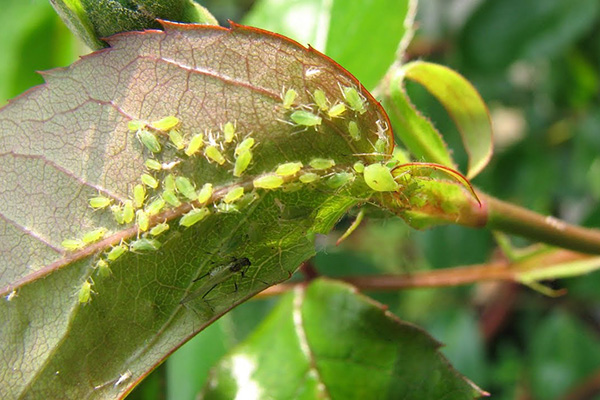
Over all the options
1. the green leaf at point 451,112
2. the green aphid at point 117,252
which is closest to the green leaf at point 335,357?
the green leaf at point 451,112

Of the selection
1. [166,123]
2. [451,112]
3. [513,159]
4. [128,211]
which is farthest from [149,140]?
[513,159]

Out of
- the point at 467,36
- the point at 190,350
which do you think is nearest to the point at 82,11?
the point at 190,350

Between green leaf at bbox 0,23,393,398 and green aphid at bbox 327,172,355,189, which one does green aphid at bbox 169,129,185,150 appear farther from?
green aphid at bbox 327,172,355,189

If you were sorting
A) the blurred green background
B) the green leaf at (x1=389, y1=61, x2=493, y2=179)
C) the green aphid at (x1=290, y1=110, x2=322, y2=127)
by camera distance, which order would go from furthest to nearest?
the blurred green background, the green leaf at (x1=389, y1=61, x2=493, y2=179), the green aphid at (x1=290, y1=110, x2=322, y2=127)

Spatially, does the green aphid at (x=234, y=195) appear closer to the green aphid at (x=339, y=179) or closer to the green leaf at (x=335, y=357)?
the green aphid at (x=339, y=179)

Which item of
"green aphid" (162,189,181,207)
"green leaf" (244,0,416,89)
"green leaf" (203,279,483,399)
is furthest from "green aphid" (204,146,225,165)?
"green leaf" (244,0,416,89)
